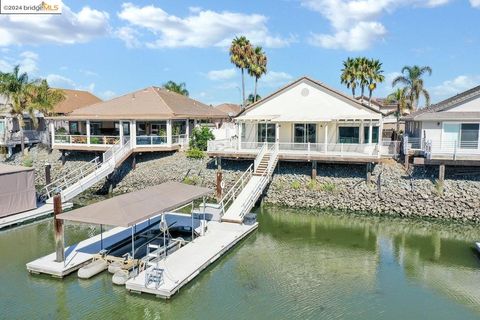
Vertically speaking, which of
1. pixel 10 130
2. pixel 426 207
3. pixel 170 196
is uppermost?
pixel 10 130

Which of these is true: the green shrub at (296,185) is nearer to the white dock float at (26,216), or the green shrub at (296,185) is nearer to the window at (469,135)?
the window at (469,135)

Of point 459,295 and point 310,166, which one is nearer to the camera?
point 459,295

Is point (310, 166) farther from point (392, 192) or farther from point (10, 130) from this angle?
point (10, 130)

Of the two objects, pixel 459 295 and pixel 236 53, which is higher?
pixel 236 53

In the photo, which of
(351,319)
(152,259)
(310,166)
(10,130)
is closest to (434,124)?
(310,166)

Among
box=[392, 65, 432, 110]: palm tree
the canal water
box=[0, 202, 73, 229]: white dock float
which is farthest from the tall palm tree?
box=[0, 202, 73, 229]: white dock float
